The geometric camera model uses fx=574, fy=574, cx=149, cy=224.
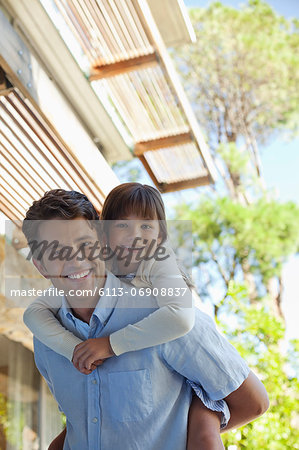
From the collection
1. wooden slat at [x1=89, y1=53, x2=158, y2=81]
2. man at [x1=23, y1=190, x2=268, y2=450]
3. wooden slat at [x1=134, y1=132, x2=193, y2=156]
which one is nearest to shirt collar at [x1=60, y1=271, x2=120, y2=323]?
man at [x1=23, y1=190, x2=268, y2=450]

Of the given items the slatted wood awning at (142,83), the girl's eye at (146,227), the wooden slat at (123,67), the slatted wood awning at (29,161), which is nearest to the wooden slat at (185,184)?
the slatted wood awning at (142,83)

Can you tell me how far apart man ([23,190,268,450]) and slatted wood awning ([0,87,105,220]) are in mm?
1394

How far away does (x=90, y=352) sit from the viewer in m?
0.99

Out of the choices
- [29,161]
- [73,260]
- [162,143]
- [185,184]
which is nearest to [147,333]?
[73,260]

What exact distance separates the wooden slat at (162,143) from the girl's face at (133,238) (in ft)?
6.07

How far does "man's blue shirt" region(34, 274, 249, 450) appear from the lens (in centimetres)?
98

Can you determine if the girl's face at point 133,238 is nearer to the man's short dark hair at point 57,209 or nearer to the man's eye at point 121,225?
the man's eye at point 121,225

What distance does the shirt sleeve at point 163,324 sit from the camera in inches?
39.3

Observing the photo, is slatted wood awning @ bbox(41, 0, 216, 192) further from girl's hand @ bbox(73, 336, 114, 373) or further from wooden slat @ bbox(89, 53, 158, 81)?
girl's hand @ bbox(73, 336, 114, 373)

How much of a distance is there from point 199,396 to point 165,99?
7.09 feet

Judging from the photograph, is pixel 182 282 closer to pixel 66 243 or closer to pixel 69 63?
pixel 66 243

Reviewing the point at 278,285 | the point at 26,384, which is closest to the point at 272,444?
Result: the point at 26,384

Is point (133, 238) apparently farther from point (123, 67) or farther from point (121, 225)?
point (123, 67)

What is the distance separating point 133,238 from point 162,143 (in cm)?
198
